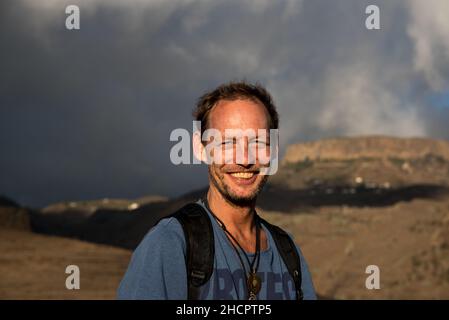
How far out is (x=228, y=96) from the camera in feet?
7.88

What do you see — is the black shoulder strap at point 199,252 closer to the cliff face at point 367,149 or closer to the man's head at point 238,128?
the man's head at point 238,128

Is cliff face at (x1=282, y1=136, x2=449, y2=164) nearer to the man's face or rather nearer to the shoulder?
the man's face

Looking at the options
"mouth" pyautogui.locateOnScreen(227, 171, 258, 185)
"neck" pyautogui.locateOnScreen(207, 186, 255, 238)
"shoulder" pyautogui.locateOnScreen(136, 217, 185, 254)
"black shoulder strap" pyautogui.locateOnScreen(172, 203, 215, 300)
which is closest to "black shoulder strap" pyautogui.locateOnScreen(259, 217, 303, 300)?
"neck" pyautogui.locateOnScreen(207, 186, 255, 238)

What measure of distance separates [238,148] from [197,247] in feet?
1.52

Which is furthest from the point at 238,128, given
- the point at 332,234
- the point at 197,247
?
the point at 332,234

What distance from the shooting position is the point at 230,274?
2.17m

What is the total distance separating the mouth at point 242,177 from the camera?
7.85 ft

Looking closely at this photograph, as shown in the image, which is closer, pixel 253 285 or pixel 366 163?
pixel 253 285

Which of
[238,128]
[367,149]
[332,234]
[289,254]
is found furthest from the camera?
[367,149]

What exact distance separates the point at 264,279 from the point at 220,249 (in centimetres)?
22

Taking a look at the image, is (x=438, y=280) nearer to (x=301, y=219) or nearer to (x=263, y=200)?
(x=301, y=219)

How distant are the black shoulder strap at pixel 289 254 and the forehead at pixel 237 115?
18.9 inches

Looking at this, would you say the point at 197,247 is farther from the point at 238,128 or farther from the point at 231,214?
the point at 238,128

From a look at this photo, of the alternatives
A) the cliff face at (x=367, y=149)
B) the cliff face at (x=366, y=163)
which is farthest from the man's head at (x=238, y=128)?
the cliff face at (x=367, y=149)
